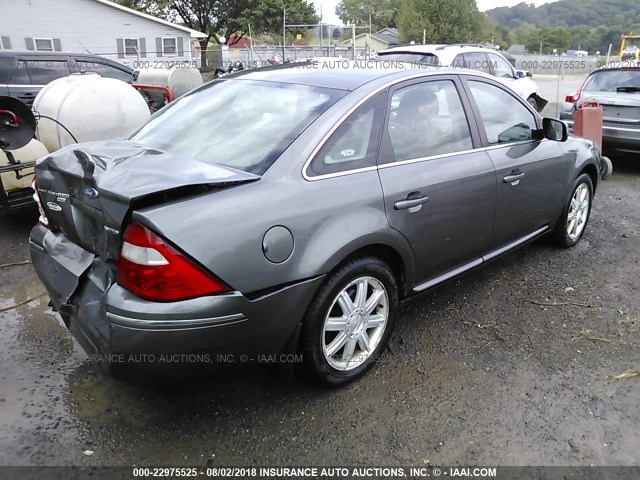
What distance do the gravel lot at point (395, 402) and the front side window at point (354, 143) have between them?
1.09 m

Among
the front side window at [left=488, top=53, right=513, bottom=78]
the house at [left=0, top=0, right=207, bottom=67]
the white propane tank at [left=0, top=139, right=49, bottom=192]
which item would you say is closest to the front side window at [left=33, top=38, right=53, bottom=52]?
the house at [left=0, top=0, right=207, bottom=67]

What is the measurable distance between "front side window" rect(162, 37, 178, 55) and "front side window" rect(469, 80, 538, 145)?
1117 inches

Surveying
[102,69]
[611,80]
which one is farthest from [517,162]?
[102,69]

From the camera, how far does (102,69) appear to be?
28.9ft

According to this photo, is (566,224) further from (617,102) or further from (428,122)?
(617,102)

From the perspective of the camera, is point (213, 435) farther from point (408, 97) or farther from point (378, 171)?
point (408, 97)

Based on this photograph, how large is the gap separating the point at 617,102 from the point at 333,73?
234 inches

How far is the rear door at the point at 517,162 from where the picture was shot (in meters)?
3.49

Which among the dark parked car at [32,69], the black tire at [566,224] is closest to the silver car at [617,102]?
the black tire at [566,224]

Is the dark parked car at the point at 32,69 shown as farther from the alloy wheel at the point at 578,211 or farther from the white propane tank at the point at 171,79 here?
the alloy wheel at the point at 578,211

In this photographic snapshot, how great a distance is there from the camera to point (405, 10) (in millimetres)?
51875

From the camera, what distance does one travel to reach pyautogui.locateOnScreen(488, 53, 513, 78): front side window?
1067 cm

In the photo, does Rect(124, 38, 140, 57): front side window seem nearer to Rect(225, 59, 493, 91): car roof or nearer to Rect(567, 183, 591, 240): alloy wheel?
Rect(225, 59, 493, 91): car roof

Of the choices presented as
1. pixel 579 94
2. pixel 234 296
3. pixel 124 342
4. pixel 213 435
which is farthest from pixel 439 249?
pixel 579 94
